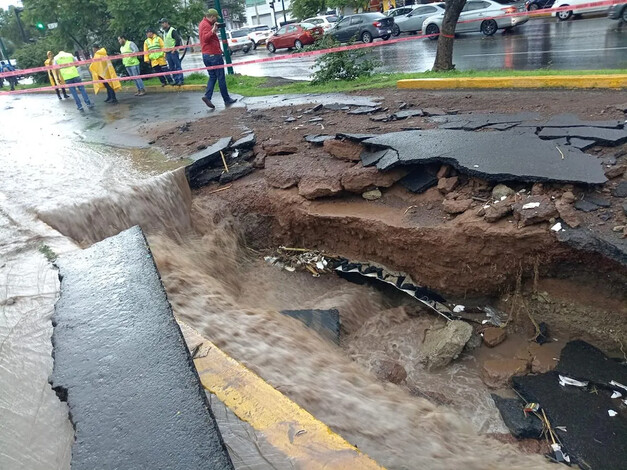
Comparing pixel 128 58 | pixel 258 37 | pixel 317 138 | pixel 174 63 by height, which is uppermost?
pixel 128 58

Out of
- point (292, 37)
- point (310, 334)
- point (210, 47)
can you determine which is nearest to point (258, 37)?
point (292, 37)

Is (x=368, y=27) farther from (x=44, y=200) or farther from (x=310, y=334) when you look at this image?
(x=310, y=334)

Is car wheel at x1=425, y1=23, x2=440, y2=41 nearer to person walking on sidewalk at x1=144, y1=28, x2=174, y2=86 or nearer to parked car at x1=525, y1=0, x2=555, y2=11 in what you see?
parked car at x1=525, y1=0, x2=555, y2=11

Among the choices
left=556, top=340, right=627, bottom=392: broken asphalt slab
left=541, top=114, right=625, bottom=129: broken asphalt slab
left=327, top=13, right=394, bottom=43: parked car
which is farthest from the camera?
left=327, top=13, right=394, bottom=43: parked car

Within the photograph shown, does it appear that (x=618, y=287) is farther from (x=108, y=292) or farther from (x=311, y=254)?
(x=108, y=292)

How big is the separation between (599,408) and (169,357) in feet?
11.2

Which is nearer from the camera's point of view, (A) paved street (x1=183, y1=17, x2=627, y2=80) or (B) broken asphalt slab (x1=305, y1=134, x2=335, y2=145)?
(B) broken asphalt slab (x1=305, y1=134, x2=335, y2=145)

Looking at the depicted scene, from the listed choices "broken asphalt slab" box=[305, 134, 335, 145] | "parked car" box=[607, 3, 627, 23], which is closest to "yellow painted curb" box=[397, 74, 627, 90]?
"broken asphalt slab" box=[305, 134, 335, 145]

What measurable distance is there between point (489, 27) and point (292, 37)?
1209cm

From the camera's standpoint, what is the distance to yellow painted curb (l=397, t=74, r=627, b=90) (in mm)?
7055

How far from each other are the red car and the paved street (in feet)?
17.5

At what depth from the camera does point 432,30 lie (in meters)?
21.2

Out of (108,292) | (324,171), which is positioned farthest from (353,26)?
(108,292)

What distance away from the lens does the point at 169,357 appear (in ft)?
6.98
